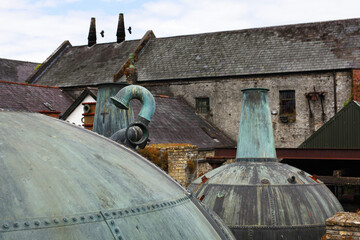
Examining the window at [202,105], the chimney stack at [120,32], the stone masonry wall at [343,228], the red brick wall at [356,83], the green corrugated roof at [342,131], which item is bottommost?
the stone masonry wall at [343,228]

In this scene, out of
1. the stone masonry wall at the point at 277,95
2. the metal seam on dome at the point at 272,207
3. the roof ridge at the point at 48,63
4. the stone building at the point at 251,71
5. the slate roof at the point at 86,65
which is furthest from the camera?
the roof ridge at the point at 48,63

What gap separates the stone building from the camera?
22.3 meters

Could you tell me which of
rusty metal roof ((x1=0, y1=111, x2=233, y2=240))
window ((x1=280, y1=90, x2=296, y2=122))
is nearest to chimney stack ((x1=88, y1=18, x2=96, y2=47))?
window ((x1=280, y1=90, x2=296, y2=122))

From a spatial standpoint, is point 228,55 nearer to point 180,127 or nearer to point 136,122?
point 180,127

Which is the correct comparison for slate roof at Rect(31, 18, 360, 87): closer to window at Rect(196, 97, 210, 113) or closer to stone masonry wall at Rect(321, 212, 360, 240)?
window at Rect(196, 97, 210, 113)

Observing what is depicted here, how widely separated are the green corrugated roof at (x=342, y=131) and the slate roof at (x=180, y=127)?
15.6ft

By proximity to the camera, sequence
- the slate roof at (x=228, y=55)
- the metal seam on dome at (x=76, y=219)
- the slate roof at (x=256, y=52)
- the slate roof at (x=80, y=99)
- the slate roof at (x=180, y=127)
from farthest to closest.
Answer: the slate roof at (x=228, y=55) → the slate roof at (x=256, y=52) → the slate roof at (x=80, y=99) → the slate roof at (x=180, y=127) → the metal seam on dome at (x=76, y=219)

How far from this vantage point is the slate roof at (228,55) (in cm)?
2292

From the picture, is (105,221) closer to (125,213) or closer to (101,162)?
(125,213)

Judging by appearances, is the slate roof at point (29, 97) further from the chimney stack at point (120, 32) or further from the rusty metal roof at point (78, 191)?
the rusty metal roof at point (78, 191)

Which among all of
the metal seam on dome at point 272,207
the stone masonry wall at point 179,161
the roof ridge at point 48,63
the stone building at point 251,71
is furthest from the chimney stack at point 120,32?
the metal seam on dome at point 272,207

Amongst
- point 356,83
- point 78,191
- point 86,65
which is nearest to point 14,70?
point 86,65

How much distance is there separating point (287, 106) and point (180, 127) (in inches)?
198

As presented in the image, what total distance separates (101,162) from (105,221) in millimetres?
507
